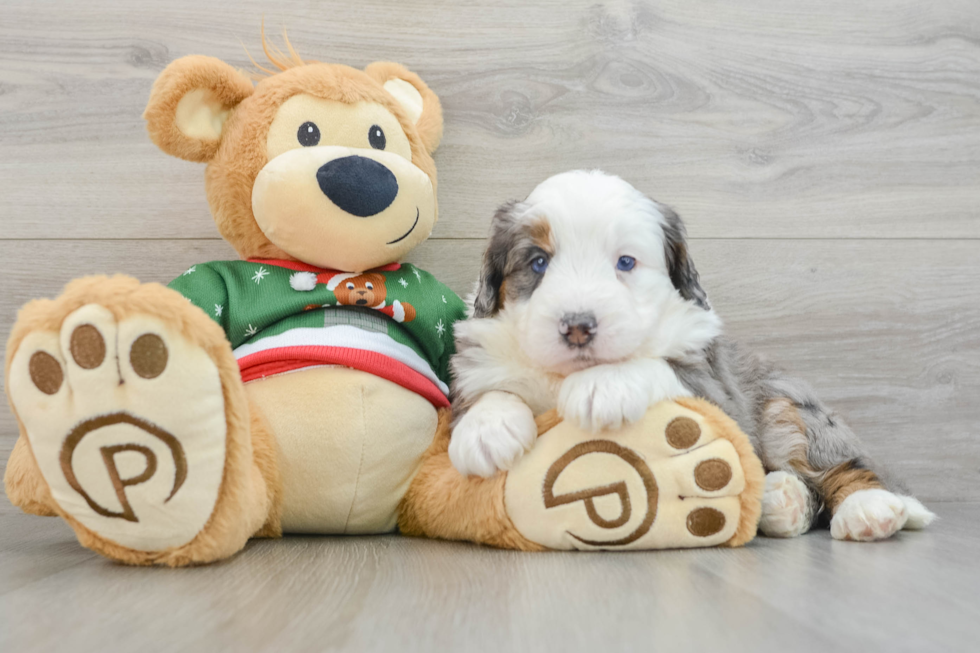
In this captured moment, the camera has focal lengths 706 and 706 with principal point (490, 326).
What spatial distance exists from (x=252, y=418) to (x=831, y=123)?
5.92 ft

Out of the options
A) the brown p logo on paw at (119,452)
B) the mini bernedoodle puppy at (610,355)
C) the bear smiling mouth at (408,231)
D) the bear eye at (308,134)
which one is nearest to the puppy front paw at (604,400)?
the mini bernedoodle puppy at (610,355)

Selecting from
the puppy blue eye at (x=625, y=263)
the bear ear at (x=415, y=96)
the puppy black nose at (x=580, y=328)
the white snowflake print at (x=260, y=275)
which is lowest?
the puppy black nose at (x=580, y=328)

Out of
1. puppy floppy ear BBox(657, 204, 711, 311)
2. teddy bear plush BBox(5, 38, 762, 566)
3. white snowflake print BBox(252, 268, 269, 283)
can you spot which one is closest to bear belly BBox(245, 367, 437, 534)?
teddy bear plush BBox(5, 38, 762, 566)

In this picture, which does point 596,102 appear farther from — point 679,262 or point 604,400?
point 604,400

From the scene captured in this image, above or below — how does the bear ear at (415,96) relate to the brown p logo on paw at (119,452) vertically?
above

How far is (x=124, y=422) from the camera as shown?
1016 mm

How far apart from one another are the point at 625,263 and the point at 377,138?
0.61m

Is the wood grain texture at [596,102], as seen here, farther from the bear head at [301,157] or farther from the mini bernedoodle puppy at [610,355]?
the mini bernedoodle puppy at [610,355]

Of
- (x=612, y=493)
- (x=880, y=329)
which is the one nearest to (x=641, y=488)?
(x=612, y=493)

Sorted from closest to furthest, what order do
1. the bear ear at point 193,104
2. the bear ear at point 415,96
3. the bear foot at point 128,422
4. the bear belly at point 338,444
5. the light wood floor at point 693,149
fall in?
the bear foot at point 128,422 < the bear belly at point 338,444 < the bear ear at point 193,104 < the bear ear at point 415,96 < the light wood floor at point 693,149

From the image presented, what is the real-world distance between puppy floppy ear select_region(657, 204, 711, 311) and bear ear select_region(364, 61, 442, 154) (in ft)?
1.99

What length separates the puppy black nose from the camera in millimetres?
1270

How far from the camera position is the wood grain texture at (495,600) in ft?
2.59

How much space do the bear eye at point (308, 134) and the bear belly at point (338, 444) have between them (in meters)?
0.48
